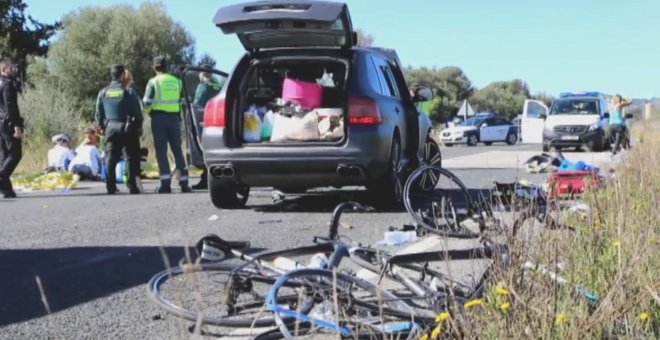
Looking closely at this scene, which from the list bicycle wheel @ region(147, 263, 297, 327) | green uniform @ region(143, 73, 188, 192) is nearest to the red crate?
bicycle wheel @ region(147, 263, 297, 327)

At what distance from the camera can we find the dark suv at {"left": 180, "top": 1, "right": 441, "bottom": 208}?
8.39 meters

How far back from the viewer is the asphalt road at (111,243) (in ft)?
14.3

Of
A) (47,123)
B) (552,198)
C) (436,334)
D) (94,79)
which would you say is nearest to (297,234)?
(552,198)

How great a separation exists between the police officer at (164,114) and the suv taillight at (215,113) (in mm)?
3171

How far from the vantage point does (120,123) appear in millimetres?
11688

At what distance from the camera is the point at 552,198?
5.09 metres

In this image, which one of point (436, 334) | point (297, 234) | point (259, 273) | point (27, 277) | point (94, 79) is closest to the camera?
point (436, 334)

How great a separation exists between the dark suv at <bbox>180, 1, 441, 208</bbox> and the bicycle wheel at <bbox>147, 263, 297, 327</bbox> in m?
3.76

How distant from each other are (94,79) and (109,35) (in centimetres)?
288

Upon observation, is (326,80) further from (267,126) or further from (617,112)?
(617,112)

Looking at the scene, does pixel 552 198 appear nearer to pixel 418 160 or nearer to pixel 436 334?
pixel 436 334

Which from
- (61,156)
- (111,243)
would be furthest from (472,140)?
(111,243)

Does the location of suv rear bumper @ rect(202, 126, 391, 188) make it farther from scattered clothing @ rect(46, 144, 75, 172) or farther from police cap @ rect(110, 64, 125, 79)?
scattered clothing @ rect(46, 144, 75, 172)

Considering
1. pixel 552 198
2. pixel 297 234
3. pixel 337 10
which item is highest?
pixel 337 10
